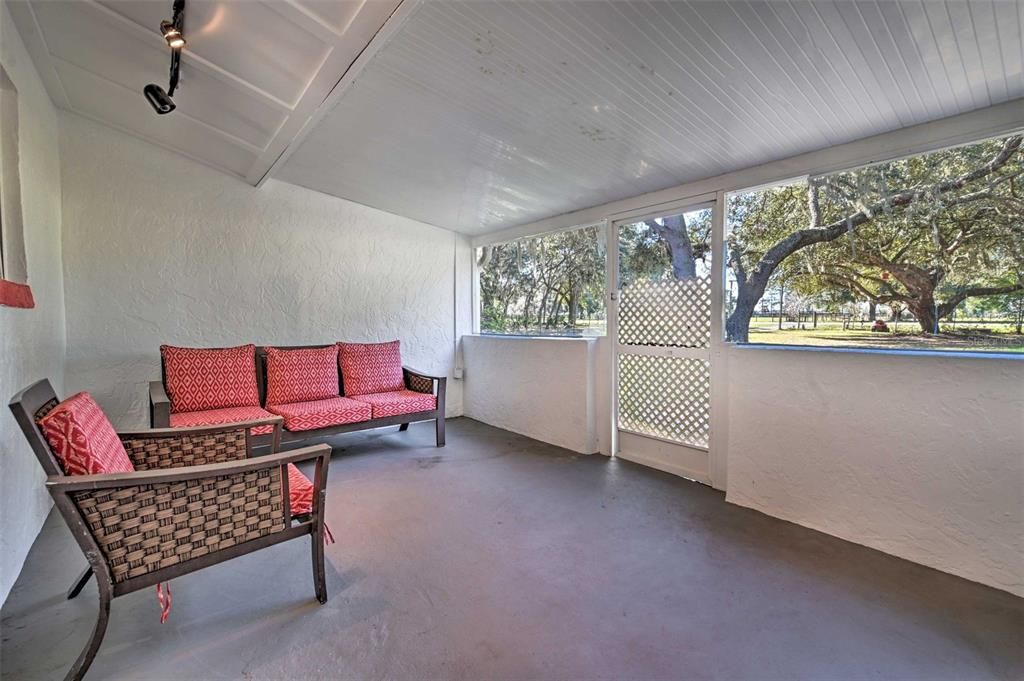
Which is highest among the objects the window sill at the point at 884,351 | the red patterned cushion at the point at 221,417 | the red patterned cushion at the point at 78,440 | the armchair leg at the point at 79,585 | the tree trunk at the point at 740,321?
the tree trunk at the point at 740,321

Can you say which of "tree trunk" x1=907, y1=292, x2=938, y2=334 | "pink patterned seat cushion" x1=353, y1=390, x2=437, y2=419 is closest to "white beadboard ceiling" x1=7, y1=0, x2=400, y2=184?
"pink patterned seat cushion" x1=353, y1=390, x2=437, y2=419

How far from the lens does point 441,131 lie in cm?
264

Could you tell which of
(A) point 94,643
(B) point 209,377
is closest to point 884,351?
(A) point 94,643

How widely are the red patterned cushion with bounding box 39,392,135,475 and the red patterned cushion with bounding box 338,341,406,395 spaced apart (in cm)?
236

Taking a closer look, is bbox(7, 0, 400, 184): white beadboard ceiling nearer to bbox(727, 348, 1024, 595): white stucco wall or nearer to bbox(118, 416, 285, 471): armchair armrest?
bbox(118, 416, 285, 471): armchair armrest

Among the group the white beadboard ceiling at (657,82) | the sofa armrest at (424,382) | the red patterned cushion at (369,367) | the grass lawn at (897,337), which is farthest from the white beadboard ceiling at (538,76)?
the sofa armrest at (424,382)

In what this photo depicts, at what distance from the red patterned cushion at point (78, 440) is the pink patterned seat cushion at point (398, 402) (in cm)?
202

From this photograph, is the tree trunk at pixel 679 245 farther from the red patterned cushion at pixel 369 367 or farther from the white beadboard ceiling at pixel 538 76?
the red patterned cushion at pixel 369 367

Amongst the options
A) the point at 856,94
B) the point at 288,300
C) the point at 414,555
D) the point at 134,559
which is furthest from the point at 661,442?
the point at 288,300

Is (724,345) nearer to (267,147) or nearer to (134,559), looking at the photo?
(134,559)

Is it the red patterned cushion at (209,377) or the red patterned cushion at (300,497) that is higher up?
the red patterned cushion at (209,377)

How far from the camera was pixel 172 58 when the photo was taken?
7.36 ft

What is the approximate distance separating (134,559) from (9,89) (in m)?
2.31

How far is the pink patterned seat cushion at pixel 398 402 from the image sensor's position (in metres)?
3.63
